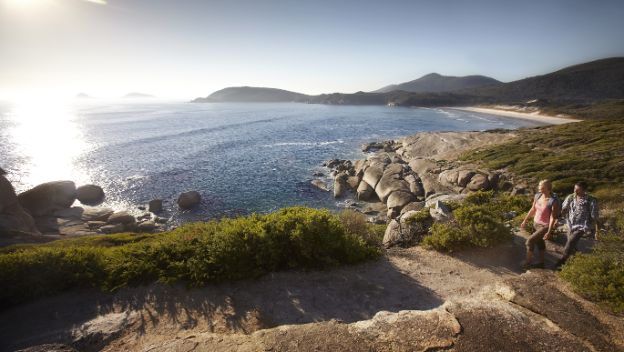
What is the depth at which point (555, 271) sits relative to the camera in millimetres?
9469

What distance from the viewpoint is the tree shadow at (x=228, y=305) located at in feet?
26.6

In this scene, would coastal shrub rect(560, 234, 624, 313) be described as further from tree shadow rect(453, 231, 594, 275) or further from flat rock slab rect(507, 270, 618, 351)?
tree shadow rect(453, 231, 594, 275)

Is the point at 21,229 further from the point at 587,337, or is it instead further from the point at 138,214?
the point at 587,337

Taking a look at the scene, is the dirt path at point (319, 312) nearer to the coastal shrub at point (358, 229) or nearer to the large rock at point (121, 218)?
the coastal shrub at point (358, 229)

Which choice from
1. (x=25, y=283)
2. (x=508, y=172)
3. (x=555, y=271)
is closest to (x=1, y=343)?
(x=25, y=283)

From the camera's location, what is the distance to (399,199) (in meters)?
31.1

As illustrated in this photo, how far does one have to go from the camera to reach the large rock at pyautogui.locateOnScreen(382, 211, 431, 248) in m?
14.1

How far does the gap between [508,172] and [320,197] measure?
21809 mm

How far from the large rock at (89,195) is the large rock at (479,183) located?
44.2 metres

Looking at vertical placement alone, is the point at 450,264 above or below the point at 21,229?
above

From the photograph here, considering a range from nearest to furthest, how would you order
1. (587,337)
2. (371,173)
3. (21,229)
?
(587,337) → (21,229) → (371,173)

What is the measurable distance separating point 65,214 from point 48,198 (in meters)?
3.35

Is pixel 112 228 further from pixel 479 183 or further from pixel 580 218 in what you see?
pixel 479 183

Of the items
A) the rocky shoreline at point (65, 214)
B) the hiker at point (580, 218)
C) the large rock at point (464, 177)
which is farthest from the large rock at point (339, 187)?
the hiker at point (580, 218)
